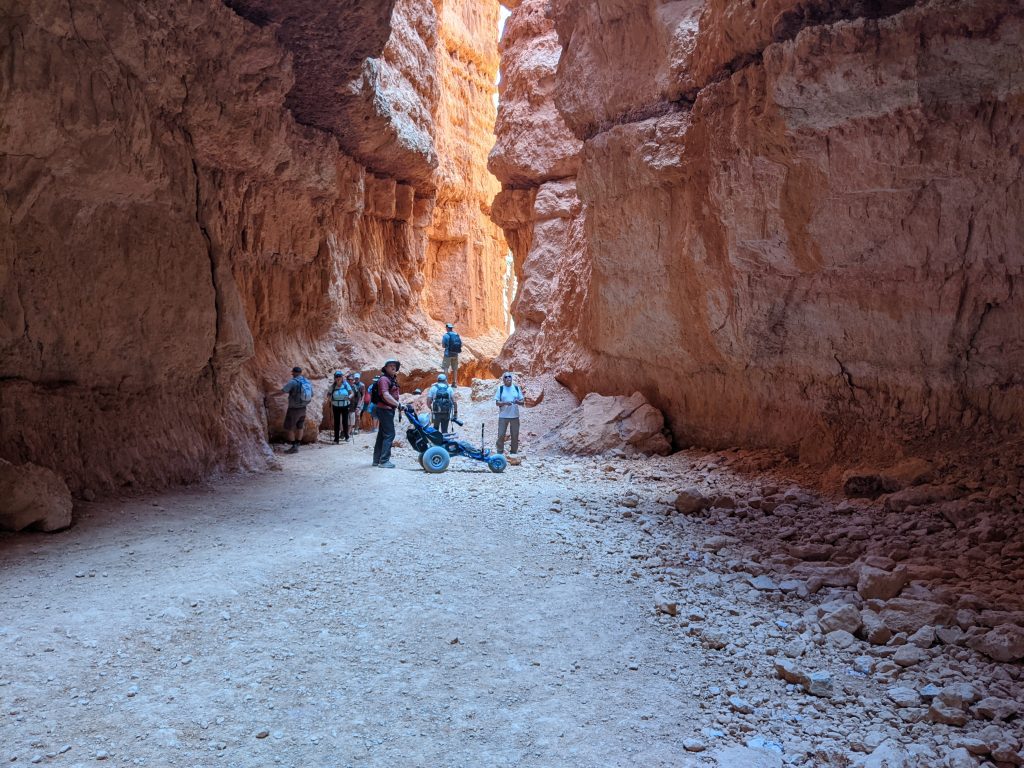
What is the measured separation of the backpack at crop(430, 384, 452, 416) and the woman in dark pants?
2449 mm

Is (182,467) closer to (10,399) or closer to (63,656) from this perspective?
(10,399)

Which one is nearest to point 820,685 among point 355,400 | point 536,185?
point 355,400

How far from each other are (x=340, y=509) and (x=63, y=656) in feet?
10.6

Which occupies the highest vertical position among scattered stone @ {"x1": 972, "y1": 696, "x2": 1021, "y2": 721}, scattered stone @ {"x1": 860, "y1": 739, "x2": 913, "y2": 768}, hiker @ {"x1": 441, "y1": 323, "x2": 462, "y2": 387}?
hiker @ {"x1": 441, "y1": 323, "x2": 462, "y2": 387}

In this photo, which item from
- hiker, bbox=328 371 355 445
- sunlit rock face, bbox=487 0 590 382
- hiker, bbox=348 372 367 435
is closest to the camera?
hiker, bbox=328 371 355 445

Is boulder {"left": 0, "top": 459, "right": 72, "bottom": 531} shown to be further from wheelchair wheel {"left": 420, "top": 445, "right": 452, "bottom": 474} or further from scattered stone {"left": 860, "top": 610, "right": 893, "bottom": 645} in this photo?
scattered stone {"left": 860, "top": 610, "right": 893, "bottom": 645}

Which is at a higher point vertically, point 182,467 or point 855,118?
point 855,118

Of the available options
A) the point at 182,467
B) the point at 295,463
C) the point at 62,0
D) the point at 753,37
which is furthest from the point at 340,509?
the point at 753,37

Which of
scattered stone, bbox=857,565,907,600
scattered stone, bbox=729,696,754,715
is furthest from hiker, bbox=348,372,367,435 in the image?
scattered stone, bbox=729,696,754,715

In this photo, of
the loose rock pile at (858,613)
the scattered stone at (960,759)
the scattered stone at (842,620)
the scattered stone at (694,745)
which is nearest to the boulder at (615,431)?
the loose rock pile at (858,613)

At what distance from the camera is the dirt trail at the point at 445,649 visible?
282 centimetres

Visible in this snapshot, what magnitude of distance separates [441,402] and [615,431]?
9.27 feet

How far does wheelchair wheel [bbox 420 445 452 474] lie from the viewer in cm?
867

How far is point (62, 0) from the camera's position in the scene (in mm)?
5441
